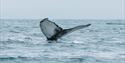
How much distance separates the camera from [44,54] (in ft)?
71.8

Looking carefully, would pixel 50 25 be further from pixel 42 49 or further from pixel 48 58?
pixel 48 58

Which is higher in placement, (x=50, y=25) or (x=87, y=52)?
(x=50, y=25)

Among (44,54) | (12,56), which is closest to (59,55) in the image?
(44,54)

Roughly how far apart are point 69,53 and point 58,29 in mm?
2313

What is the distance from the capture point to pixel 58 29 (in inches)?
950

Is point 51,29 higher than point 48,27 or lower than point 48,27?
lower

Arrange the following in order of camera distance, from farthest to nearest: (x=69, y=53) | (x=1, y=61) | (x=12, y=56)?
(x=69, y=53) < (x=12, y=56) < (x=1, y=61)

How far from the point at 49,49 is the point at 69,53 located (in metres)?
2.51

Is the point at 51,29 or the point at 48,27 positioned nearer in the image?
the point at 48,27

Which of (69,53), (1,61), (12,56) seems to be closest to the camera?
(1,61)

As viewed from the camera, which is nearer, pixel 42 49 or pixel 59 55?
pixel 59 55

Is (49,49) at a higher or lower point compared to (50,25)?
lower

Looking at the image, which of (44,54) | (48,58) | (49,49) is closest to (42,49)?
(49,49)

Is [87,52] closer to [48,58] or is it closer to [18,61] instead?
[48,58]
